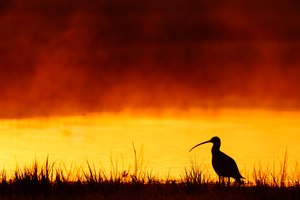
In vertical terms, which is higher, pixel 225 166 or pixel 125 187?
pixel 225 166

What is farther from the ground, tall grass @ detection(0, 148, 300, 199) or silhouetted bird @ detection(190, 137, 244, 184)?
silhouetted bird @ detection(190, 137, 244, 184)

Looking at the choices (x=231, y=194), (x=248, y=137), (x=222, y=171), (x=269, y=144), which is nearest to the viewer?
(x=231, y=194)

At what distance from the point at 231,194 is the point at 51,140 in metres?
13.3

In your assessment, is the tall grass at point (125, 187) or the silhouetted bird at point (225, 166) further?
the silhouetted bird at point (225, 166)

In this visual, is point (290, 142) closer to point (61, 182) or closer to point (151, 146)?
point (151, 146)

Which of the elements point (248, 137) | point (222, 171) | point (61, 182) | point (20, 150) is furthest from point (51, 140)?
point (61, 182)

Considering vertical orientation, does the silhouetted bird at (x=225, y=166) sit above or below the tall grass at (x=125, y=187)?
above

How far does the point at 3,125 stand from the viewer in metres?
28.8

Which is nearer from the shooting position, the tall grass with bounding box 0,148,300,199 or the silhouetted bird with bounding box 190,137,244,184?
the tall grass with bounding box 0,148,300,199

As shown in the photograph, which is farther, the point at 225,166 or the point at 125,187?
the point at 225,166

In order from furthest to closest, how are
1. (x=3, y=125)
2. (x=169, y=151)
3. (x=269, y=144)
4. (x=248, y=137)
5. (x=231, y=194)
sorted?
1. (x=3, y=125)
2. (x=248, y=137)
3. (x=269, y=144)
4. (x=169, y=151)
5. (x=231, y=194)

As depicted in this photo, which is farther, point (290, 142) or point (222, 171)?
point (290, 142)

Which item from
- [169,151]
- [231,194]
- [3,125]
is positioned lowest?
[231,194]

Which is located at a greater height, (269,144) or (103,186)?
(269,144)
